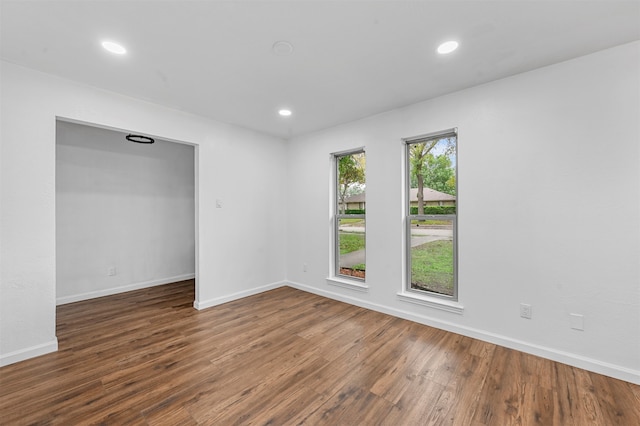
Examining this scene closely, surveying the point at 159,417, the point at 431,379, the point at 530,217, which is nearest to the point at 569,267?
the point at 530,217

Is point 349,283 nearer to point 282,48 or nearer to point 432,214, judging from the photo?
point 432,214

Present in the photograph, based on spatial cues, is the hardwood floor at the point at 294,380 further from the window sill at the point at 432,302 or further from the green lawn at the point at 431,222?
the green lawn at the point at 431,222

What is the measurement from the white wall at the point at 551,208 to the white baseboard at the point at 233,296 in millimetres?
2135

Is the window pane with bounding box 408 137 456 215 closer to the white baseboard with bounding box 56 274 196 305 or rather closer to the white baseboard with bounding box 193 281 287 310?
the white baseboard with bounding box 193 281 287 310

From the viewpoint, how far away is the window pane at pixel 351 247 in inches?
155

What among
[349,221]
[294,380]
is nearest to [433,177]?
[349,221]

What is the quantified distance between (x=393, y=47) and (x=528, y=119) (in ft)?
4.92

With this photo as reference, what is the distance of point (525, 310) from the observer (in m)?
2.49

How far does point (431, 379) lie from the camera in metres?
2.08

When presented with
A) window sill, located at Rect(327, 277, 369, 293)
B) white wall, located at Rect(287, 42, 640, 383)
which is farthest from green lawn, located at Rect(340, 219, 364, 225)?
window sill, located at Rect(327, 277, 369, 293)

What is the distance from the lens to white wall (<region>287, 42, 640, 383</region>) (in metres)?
2.11

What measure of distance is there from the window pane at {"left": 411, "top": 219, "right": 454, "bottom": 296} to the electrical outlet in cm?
66

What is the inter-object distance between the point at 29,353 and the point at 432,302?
3.97m

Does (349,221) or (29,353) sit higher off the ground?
(349,221)
